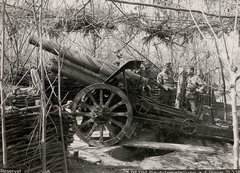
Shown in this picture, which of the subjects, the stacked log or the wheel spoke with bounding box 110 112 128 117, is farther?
the wheel spoke with bounding box 110 112 128 117

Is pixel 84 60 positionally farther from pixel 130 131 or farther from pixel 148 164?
pixel 148 164

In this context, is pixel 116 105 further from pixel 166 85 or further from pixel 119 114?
pixel 166 85

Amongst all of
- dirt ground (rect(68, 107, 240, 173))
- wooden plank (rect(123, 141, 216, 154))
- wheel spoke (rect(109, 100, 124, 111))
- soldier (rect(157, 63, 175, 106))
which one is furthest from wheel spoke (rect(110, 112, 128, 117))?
soldier (rect(157, 63, 175, 106))

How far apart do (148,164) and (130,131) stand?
1.23m

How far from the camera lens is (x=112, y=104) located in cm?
692

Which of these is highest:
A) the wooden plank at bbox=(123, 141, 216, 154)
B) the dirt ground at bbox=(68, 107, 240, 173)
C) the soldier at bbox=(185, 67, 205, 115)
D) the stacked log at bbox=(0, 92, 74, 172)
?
the soldier at bbox=(185, 67, 205, 115)

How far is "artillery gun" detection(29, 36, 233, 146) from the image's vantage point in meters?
6.58

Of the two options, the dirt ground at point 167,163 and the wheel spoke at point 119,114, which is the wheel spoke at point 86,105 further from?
the dirt ground at point 167,163

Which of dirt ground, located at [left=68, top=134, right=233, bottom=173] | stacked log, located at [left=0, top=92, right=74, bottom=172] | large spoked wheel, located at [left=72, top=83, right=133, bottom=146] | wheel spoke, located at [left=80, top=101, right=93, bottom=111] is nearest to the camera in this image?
stacked log, located at [left=0, top=92, right=74, bottom=172]

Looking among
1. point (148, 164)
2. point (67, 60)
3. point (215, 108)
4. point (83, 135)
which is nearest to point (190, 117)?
point (148, 164)

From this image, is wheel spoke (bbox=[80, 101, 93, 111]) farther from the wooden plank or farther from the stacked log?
→ the stacked log

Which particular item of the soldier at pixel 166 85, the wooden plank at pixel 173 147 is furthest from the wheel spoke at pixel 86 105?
the soldier at pixel 166 85

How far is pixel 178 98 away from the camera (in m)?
10.0

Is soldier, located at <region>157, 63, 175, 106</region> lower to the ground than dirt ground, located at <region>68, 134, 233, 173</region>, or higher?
higher
